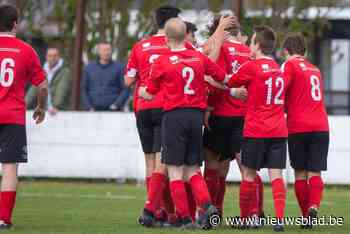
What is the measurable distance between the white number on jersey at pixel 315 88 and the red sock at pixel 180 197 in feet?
5.79

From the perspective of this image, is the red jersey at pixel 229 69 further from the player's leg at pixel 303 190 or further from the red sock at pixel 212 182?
the player's leg at pixel 303 190

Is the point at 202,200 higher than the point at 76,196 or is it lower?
higher

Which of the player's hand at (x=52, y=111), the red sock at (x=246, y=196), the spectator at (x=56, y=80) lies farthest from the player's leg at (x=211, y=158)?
the spectator at (x=56, y=80)

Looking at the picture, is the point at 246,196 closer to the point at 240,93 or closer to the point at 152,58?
the point at 240,93

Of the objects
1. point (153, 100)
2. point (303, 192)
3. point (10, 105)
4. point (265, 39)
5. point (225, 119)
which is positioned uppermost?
point (265, 39)

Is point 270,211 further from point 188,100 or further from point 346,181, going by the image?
point 346,181

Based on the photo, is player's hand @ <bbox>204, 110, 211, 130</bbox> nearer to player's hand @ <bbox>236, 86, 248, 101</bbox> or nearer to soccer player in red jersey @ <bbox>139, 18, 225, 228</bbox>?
player's hand @ <bbox>236, 86, 248, 101</bbox>

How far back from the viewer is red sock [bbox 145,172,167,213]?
43.8 ft

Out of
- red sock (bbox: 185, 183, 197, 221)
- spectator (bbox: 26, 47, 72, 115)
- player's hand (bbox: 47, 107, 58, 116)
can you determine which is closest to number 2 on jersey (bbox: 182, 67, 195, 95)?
red sock (bbox: 185, 183, 197, 221)

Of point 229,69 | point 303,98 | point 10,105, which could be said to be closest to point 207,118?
point 229,69

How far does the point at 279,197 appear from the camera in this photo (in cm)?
1298

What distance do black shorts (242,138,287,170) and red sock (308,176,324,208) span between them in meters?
0.57

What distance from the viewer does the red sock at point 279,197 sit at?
1295 centimetres

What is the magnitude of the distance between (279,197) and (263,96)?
1.03 meters
